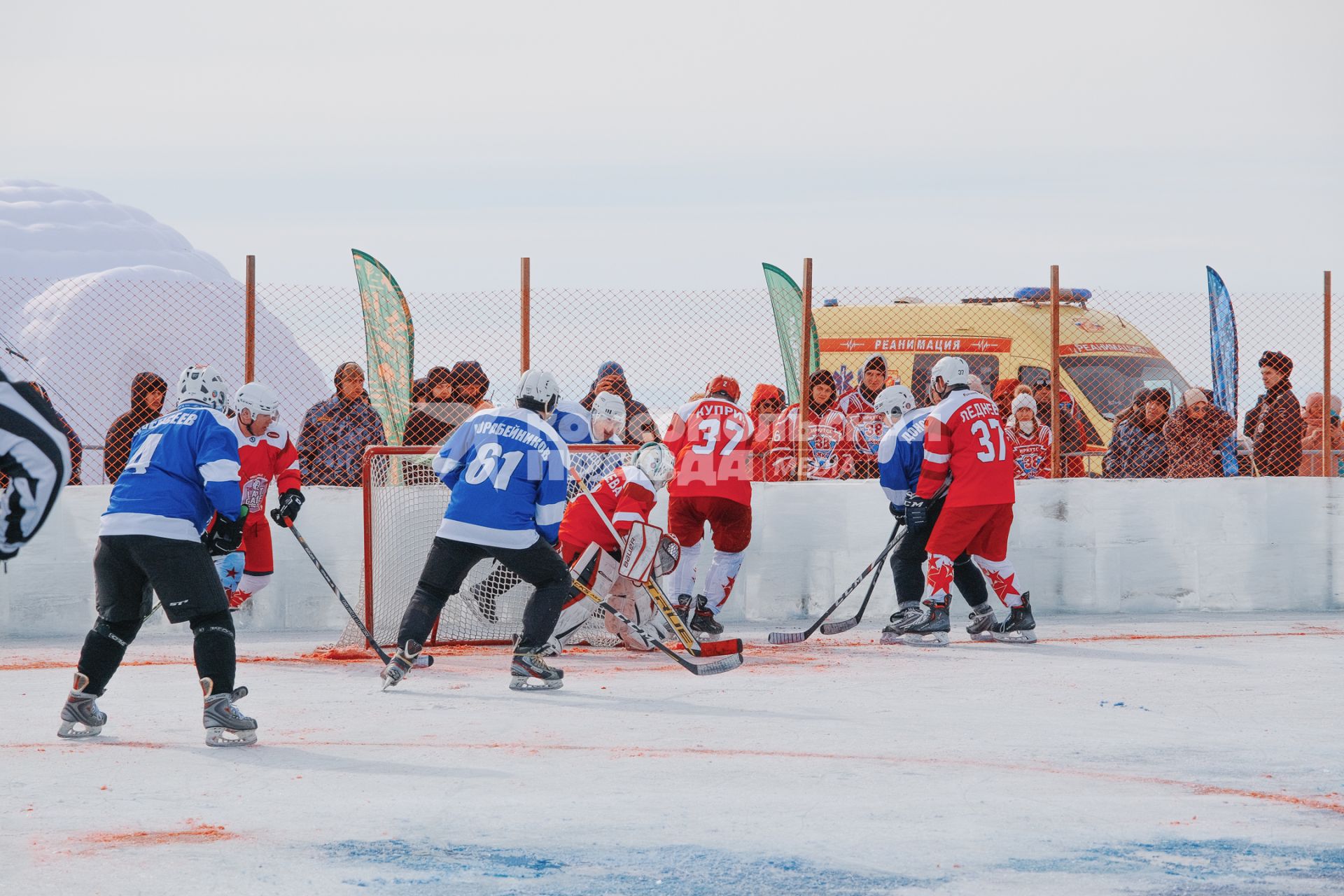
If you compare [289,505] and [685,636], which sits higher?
[289,505]

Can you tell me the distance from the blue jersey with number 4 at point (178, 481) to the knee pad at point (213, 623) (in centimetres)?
30

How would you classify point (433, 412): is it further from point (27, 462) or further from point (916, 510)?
point (27, 462)

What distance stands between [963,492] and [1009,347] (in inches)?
155

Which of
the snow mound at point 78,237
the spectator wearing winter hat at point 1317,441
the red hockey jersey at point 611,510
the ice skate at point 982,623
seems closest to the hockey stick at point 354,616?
the red hockey jersey at point 611,510

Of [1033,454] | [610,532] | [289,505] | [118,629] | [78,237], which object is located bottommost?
[118,629]

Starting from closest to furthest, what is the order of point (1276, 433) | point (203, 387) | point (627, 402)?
point (203, 387), point (627, 402), point (1276, 433)

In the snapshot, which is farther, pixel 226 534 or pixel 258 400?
pixel 258 400

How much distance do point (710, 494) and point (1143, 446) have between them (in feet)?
11.3

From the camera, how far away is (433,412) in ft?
32.7

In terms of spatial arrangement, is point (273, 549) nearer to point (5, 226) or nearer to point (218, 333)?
point (218, 333)

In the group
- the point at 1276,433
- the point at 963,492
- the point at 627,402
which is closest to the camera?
the point at 963,492

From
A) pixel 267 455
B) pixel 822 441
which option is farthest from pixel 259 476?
pixel 822 441

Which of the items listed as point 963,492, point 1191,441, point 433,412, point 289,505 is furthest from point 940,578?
point 289,505

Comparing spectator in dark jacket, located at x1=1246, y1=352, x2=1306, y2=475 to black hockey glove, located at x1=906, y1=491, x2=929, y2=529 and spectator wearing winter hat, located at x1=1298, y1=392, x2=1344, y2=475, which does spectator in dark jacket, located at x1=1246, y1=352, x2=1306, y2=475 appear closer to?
spectator wearing winter hat, located at x1=1298, y1=392, x2=1344, y2=475
